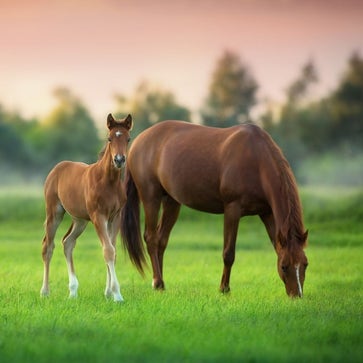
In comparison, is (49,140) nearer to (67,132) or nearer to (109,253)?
(67,132)

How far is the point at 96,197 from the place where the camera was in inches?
434

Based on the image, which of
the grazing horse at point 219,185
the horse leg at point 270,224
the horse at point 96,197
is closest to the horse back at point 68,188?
the horse at point 96,197

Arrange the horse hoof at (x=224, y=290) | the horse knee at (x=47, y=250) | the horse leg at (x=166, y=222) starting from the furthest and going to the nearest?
the horse leg at (x=166, y=222) < the horse knee at (x=47, y=250) < the horse hoof at (x=224, y=290)

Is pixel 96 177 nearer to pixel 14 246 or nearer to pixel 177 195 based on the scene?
pixel 177 195

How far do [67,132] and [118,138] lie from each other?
77450mm

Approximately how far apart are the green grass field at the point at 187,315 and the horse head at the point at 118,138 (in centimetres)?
175

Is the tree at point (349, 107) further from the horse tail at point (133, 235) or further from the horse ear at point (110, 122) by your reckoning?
the horse ear at point (110, 122)

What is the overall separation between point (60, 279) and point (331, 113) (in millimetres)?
55643

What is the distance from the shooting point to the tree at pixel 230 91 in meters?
68.9

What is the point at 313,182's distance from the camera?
58.0 metres

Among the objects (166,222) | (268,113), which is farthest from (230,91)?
(166,222)

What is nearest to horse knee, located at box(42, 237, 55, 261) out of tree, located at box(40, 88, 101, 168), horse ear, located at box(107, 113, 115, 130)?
horse ear, located at box(107, 113, 115, 130)

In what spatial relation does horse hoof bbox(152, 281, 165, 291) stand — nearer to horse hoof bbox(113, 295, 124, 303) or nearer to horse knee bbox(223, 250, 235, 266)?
horse knee bbox(223, 250, 235, 266)

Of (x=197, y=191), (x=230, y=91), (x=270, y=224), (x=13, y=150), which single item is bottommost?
(x=13, y=150)
